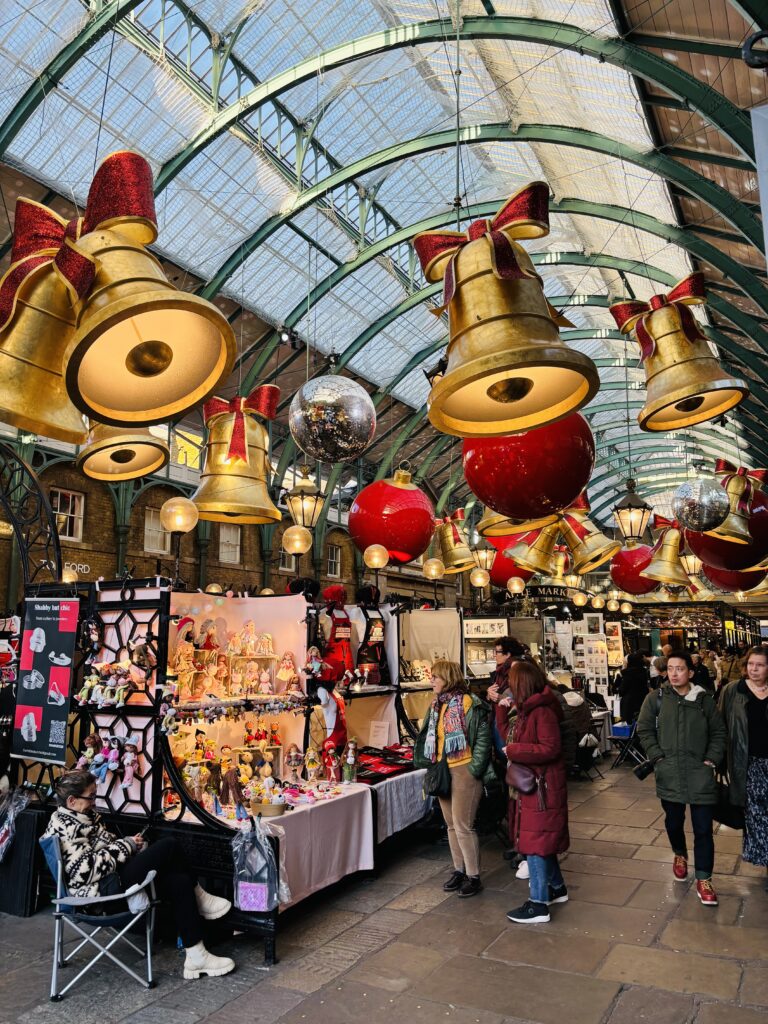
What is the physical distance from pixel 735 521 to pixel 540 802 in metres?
2.56

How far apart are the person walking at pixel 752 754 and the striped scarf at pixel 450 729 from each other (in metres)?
1.75

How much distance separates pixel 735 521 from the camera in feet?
18.0

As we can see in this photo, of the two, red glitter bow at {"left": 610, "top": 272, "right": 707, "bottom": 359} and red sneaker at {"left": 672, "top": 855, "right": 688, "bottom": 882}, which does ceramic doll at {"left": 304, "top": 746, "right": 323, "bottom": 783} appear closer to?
red sneaker at {"left": 672, "top": 855, "right": 688, "bottom": 882}

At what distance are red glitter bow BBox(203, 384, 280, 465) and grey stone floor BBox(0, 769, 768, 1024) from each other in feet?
8.24

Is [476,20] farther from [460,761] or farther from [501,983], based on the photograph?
[501,983]

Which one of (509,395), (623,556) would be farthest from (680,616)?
(509,395)

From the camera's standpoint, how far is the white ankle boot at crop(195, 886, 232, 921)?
160 inches

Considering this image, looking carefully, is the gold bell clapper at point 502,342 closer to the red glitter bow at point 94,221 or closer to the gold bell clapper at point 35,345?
the red glitter bow at point 94,221

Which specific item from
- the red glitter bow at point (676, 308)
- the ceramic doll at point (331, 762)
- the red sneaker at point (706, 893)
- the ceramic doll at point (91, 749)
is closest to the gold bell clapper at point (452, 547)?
the ceramic doll at point (331, 762)

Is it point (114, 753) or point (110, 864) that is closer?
point (110, 864)

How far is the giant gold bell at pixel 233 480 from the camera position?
10.1 feet

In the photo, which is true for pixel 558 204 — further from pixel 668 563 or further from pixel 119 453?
pixel 119 453

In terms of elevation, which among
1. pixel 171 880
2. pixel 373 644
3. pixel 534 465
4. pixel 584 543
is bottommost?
pixel 171 880

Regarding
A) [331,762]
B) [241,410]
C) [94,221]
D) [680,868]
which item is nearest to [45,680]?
[331,762]
